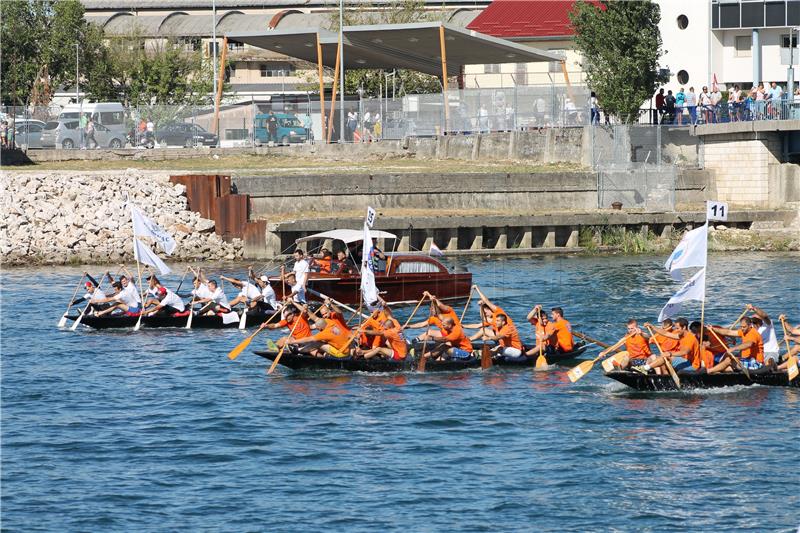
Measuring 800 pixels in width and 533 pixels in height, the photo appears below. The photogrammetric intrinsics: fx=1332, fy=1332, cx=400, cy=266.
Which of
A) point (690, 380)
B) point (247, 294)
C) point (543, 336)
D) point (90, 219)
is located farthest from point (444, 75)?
point (690, 380)

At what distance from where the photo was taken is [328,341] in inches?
1094

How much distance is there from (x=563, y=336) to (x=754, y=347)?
4216mm

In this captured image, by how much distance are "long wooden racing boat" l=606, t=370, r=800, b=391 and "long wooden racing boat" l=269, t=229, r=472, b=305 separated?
1235 centimetres

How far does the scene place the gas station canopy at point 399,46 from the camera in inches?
2174

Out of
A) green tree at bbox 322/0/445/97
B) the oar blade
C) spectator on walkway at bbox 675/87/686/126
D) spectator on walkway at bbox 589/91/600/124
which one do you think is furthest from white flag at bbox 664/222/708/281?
green tree at bbox 322/0/445/97

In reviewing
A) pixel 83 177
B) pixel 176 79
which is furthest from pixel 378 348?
pixel 176 79

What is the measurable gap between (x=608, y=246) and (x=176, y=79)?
1598 inches

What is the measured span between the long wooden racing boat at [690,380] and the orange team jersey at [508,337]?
3.16m

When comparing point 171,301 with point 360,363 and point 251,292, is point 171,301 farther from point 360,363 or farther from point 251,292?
point 360,363

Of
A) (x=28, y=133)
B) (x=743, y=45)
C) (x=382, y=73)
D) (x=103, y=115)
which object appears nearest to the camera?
(x=28, y=133)

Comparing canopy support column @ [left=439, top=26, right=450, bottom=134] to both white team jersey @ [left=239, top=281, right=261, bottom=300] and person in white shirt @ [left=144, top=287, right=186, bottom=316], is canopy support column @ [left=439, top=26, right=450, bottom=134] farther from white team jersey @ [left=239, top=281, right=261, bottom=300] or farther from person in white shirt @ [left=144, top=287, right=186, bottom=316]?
person in white shirt @ [left=144, top=287, right=186, bottom=316]

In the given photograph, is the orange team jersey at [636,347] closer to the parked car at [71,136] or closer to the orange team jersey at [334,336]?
the orange team jersey at [334,336]

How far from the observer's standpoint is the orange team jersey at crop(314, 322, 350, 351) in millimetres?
27703

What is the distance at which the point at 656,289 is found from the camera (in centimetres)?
3984
